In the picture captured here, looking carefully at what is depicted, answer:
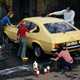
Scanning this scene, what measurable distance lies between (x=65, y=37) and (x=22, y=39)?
6.32 ft

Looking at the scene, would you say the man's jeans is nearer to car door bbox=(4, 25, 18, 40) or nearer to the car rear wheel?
the car rear wheel

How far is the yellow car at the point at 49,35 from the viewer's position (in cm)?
1491

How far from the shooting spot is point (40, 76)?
13289 mm

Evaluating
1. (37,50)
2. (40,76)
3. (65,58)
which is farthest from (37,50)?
(40,76)

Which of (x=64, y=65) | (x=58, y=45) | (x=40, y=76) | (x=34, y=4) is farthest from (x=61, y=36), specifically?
(x=34, y=4)

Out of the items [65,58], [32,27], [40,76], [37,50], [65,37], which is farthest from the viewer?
[32,27]

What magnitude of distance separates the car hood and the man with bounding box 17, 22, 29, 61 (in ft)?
4.37

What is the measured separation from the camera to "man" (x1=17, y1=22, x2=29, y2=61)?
15.8 metres

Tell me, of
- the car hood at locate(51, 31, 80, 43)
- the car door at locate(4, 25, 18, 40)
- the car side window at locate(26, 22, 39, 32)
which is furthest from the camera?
the car door at locate(4, 25, 18, 40)

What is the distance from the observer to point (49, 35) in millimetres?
15195

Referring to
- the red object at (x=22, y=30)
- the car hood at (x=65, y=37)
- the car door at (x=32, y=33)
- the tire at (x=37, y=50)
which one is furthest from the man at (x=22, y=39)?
the car hood at (x=65, y=37)

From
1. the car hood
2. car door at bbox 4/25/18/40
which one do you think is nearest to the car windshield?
the car hood

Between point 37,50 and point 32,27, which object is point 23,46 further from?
point 32,27

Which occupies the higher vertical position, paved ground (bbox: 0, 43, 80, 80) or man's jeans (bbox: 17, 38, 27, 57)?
man's jeans (bbox: 17, 38, 27, 57)
